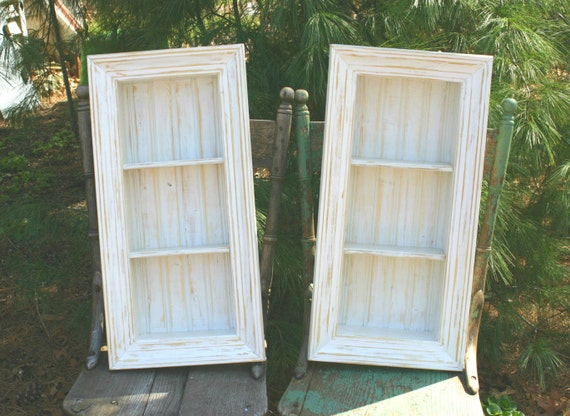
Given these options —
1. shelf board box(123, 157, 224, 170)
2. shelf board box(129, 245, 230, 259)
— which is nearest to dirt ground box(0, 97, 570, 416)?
shelf board box(129, 245, 230, 259)

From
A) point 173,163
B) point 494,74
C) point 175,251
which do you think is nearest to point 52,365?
point 175,251

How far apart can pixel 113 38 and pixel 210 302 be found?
1.26m

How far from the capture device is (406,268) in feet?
6.11

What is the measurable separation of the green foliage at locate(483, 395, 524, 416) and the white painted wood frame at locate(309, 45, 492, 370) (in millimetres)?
576

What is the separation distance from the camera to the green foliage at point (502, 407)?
2.22m

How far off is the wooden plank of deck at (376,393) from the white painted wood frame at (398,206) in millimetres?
37

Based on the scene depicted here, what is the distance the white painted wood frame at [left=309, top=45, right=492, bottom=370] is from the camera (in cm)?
169

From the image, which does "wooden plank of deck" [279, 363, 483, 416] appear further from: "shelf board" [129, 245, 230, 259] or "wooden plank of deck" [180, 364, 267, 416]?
"shelf board" [129, 245, 230, 259]

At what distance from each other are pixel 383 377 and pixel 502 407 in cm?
74

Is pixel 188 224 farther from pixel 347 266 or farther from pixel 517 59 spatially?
pixel 517 59

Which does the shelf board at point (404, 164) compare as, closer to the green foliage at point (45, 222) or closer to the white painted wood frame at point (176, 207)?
the white painted wood frame at point (176, 207)

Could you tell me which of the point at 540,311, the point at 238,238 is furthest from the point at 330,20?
the point at 540,311

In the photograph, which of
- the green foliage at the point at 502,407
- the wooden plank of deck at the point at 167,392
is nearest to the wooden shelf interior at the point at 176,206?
the wooden plank of deck at the point at 167,392

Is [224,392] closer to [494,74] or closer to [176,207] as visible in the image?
[176,207]
